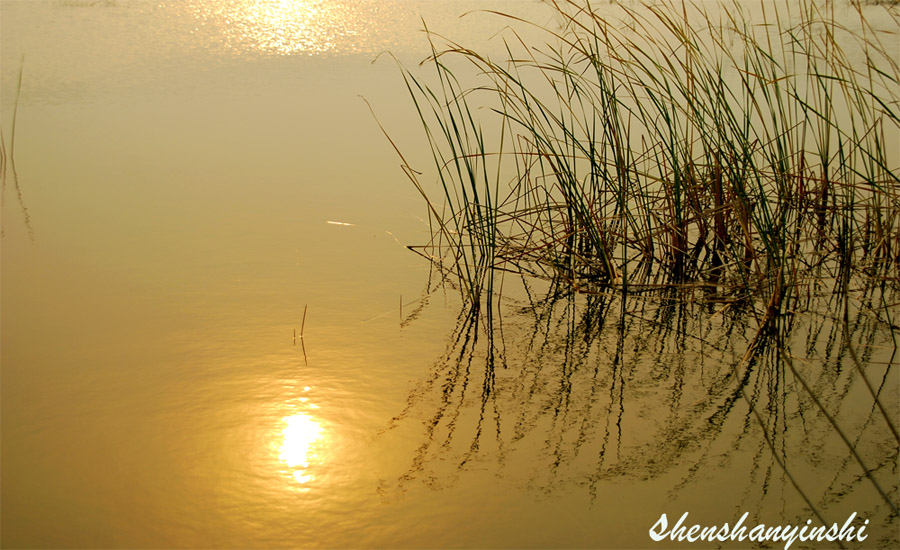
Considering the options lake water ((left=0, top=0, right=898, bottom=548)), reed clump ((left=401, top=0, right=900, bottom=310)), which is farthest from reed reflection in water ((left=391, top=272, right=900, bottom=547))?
reed clump ((left=401, top=0, right=900, bottom=310))

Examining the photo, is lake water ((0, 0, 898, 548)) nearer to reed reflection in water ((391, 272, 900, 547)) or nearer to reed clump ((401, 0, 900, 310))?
reed reflection in water ((391, 272, 900, 547))

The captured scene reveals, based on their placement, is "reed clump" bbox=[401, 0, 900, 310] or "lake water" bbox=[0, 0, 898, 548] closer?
"lake water" bbox=[0, 0, 898, 548]

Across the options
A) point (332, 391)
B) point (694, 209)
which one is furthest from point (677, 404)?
point (694, 209)

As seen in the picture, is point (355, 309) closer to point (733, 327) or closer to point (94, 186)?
point (733, 327)

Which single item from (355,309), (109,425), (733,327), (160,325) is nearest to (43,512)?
(109,425)

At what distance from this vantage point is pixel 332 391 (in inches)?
60.7

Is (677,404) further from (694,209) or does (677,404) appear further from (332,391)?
(694,209)

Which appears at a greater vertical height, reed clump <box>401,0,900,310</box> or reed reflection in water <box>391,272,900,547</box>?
reed clump <box>401,0,900,310</box>

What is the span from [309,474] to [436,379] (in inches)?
14.6

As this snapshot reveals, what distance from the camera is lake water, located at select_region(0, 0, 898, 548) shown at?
4.03 ft

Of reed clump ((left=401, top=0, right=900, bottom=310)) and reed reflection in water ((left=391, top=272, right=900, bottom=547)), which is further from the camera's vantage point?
reed clump ((left=401, top=0, right=900, bottom=310))

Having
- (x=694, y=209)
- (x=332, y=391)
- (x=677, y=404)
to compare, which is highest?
(x=694, y=209)

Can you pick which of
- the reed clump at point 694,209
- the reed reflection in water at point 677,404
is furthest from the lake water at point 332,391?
the reed clump at point 694,209

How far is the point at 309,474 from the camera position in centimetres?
131
